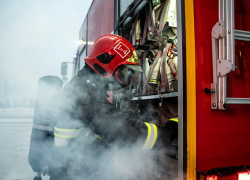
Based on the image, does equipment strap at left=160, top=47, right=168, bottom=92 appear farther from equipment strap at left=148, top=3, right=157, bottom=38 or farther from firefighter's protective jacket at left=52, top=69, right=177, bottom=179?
firefighter's protective jacket at left=52, top=69, right=177, bottom=179

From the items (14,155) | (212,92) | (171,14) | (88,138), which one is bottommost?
(14,155)

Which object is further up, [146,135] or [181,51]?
[181,51]

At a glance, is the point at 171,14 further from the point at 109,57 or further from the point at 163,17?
the point at 109,57

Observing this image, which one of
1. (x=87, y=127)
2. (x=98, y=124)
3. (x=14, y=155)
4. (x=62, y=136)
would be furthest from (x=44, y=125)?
(x=14, y=155)

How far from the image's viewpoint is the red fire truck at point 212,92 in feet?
3.92

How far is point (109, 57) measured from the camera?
2023mm

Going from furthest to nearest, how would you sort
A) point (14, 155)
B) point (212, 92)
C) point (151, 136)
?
1. point (14, 155)
2. point (151, 136)
3. point (212, 92)

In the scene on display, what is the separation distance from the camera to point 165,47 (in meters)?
2.63

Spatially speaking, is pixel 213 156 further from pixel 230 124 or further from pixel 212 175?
pixel 230 124

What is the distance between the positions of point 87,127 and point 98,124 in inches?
8.0

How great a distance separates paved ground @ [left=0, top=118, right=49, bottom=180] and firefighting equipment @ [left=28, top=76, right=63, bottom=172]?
210cm

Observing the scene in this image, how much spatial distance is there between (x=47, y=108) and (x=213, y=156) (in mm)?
1463

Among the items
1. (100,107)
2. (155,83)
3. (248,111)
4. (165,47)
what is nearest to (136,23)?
(165,47)

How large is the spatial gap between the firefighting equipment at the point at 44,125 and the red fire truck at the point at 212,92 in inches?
49.0
